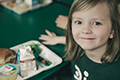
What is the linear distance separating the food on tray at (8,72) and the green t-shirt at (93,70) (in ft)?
1.29

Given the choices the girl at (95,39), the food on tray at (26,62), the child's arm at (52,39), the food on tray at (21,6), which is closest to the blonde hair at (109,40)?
the girl at (95,39)

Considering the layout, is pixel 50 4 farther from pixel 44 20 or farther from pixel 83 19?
pixel 83 19

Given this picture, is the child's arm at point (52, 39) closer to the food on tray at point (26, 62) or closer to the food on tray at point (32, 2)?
the food on tray at point (26, 62)

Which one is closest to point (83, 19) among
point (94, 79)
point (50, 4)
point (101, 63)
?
point (101, 63)

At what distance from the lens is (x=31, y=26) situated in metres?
1.39

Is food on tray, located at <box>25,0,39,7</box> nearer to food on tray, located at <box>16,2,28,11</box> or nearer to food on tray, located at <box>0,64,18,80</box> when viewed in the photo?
food on tray, located at <box>16,2,28,11</box>

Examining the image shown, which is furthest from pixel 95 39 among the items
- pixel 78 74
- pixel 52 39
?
pixel 52 39

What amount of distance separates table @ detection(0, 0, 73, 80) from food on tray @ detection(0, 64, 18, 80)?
129mm

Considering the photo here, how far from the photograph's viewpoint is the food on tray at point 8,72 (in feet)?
2.74

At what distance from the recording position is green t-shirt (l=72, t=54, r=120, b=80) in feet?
3.07

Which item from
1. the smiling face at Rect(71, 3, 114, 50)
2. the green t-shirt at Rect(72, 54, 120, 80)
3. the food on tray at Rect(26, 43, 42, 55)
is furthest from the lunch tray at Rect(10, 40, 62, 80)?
the smiling face at Rect(71, 3, 114, 50)

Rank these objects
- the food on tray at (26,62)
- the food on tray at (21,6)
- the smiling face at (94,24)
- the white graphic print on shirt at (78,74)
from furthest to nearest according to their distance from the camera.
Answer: the food on tray at (21,6)
the white graphic print on shirt at (78,74)
the food on tray at (26,62)
the smiling face at (94,24)

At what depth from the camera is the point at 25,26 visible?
4.53 feet

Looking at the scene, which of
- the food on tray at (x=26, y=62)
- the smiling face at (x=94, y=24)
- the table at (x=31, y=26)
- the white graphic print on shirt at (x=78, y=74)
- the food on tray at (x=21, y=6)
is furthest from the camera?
the food on tray at (x=21, y=6)
